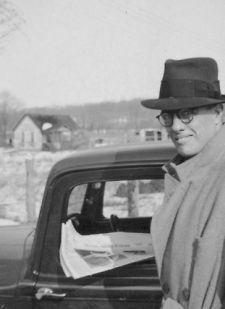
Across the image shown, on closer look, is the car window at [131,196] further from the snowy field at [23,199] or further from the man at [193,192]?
the man at [193,192]

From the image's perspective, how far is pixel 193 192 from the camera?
1.56 metres

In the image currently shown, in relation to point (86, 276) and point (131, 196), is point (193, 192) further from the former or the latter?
point (131, 196)

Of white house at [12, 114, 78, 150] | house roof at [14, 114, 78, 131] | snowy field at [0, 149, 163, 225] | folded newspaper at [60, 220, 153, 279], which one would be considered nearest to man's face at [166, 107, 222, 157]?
folded newspaper at [60, 220, 153, 279]

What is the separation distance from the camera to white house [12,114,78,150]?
38.9 meters

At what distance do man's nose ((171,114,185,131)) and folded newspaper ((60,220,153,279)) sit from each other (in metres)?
0.86

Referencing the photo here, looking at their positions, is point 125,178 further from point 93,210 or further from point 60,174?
point 93,210

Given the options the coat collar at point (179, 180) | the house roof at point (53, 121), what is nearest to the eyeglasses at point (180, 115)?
the coat collar at point (179, 180)

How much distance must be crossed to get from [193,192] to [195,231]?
0.46 ft

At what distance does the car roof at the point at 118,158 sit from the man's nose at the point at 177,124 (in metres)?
0.52

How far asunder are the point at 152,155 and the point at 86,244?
62 cm

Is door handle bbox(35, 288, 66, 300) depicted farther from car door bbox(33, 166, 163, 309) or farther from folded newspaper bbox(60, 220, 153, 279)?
folded newspaper bbox(60, 220, 153, 279)

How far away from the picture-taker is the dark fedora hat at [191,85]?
1.63m

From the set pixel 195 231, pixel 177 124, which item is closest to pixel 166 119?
pixel 177 124

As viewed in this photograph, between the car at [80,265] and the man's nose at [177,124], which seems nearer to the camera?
the man's nose at [177,124]
